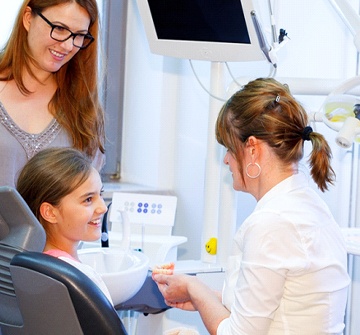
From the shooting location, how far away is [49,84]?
2.14m

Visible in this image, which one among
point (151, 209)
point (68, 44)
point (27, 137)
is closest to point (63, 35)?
point (68, 44)

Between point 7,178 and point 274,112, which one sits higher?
point 274,112

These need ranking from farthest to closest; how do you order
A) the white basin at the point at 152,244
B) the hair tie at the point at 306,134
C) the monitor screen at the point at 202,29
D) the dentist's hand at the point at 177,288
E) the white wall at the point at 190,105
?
the white wall at the point at 190,105, the white basin at the point at 152,244, the monitor screen at the point at 202,29, the dentist's hand at the point at 177,288, the hair tie at the point at 306,134

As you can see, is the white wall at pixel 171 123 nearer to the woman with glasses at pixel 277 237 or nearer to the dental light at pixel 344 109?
the dental light at pixel 344 109

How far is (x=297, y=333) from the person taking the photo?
1533 mm

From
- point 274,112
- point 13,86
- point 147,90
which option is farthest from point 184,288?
point 147,90

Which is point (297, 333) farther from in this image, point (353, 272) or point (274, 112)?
point (353, 272)

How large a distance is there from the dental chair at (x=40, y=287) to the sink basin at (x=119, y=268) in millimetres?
612

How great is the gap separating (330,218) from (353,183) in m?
1.19

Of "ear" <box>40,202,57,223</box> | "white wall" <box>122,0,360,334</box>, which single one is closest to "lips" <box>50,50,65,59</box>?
"ear" <box>40,202,57,223</box>

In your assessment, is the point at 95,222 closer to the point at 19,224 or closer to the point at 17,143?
the point at 17,143

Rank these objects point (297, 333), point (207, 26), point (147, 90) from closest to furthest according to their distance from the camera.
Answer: point (297, 333) < point (207, 26) < point (147, 90)

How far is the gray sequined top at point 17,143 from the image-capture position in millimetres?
1978

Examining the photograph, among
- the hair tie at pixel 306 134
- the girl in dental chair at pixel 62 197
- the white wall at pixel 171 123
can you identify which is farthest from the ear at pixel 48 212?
the white wall at pixel 171 123
